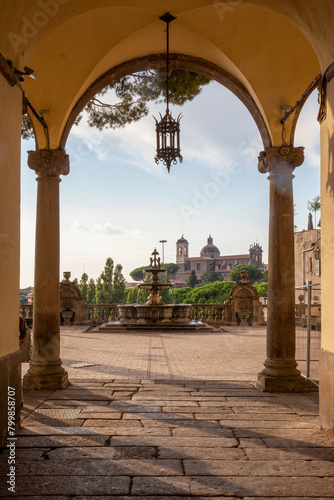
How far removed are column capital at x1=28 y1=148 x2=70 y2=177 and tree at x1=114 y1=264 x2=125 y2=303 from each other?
44581 mm

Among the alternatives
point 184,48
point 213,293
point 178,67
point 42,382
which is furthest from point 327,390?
point 213,293

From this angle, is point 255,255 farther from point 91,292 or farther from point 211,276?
point 91,292

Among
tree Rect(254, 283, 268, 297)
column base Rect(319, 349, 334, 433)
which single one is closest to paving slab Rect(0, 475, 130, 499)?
column base Rect(319, 349, 334, 433)

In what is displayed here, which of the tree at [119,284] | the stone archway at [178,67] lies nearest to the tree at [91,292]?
the tree at [119,284]

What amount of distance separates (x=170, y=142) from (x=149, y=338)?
28.1ft

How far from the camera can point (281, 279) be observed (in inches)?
259

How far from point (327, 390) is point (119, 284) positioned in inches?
1871

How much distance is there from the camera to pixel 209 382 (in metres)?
7.05

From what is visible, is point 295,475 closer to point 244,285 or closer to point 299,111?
point 299,111

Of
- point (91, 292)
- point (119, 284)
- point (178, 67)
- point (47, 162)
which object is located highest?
point (178, 67)

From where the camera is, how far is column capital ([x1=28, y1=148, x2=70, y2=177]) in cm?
686

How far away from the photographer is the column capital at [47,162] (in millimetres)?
6863

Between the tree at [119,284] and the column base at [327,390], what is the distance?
47.0m

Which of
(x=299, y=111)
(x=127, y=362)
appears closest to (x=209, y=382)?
(x=127, y=362)
